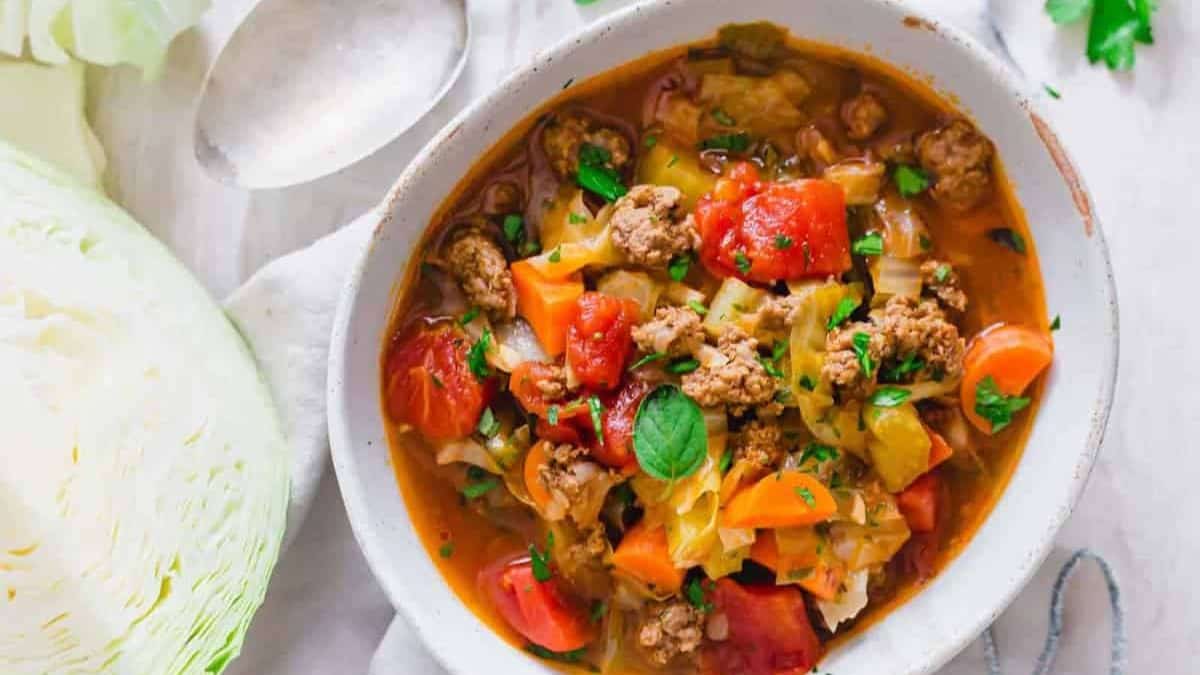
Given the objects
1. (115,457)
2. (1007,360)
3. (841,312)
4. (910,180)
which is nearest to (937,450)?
(1007,360)

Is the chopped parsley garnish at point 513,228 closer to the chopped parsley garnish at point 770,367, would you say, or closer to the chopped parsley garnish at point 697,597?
the chopped parsley garnish at point 770,367

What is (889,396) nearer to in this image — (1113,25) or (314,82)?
(1113,25)

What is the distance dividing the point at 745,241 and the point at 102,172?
5.67ft

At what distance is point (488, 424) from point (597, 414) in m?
0.27

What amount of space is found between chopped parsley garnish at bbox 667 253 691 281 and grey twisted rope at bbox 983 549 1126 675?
1.22 metres

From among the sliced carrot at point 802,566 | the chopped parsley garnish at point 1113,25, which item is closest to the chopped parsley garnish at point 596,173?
the sliced carrot at point 802,566

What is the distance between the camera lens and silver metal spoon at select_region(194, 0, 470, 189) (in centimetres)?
315

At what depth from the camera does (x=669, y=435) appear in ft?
8.65

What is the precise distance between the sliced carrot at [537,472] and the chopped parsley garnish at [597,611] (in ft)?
0.93

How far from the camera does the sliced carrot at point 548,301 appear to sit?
2732 millimetres

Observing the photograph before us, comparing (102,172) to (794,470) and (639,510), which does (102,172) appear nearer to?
(639,510)

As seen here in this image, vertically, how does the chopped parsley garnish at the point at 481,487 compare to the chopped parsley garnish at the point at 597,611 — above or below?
above

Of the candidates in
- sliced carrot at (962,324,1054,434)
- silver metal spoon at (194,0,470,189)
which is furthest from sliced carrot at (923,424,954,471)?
silver metal spoon at (194,0,470,189)

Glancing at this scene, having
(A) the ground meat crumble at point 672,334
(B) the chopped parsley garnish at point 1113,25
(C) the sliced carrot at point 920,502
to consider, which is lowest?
(C) the sliced carrot at point 920,502
